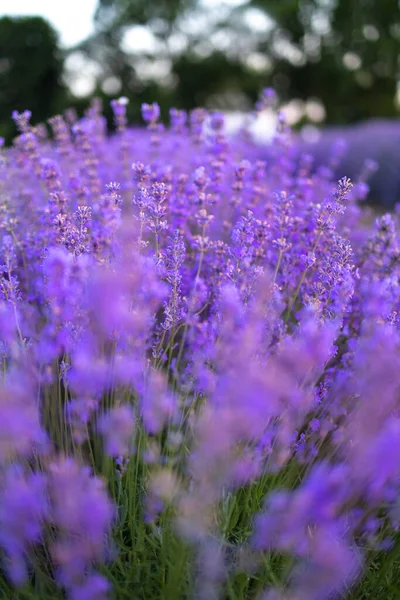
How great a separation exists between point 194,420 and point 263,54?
709 inches

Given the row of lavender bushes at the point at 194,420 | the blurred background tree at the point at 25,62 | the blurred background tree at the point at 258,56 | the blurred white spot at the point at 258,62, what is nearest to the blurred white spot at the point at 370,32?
the blurred background tree at the point at 258,56

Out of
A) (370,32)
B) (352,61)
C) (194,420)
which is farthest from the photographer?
(352,61)

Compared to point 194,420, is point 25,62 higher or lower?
higher

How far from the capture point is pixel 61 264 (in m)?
1.29

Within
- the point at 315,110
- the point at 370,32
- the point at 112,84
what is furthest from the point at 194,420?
the point at 370,32

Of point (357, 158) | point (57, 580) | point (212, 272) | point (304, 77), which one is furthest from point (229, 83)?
point (57, 580)

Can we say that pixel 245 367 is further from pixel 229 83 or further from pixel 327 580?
pixel 229 83

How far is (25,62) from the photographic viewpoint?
43.9ft

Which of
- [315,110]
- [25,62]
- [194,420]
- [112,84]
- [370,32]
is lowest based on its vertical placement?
[315,110]

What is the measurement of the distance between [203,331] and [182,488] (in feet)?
1.55

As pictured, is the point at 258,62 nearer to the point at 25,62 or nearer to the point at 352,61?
the point at 352,61

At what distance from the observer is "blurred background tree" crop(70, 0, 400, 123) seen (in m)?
16.3

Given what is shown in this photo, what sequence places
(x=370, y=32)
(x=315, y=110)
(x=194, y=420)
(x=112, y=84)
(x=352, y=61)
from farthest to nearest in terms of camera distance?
1. (x=315, y=110)
2. (x=352, y=61)
3. (x=370, y=32)
4. (x=112, y=84)
5. (x=194, y=420)

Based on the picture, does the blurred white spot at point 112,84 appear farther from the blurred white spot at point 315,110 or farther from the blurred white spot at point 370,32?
the blurred white spot at point 370,32
